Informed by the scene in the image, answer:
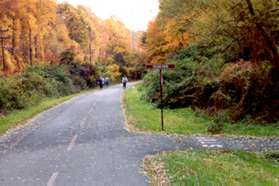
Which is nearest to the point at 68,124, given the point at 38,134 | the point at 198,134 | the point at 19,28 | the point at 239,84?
the point at 38,134

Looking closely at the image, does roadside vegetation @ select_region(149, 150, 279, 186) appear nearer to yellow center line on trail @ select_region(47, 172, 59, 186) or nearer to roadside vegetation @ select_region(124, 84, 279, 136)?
yellow center line on trail @ select_region(47, 172, 59, 186)

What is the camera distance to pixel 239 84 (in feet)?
82.4

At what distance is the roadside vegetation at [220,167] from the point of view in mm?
11023

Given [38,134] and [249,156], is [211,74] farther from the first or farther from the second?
[249,156]

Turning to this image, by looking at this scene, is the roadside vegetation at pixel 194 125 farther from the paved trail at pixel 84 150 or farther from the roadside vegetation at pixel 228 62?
the paved trail at pixel 84 150

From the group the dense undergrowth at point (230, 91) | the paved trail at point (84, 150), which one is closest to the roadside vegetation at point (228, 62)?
the dense undergrowth at point (230, 91)

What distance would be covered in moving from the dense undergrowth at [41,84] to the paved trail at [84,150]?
9.18 meters

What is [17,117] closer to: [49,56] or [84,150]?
[84,150]

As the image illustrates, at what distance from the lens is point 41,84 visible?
4531cm

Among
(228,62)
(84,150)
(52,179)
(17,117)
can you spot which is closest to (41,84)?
(17,117)

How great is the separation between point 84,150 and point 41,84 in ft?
101

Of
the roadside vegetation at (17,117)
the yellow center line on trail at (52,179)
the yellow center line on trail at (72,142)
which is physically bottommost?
the roadside vegetation at (17,117)

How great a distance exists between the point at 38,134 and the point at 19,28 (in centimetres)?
4086

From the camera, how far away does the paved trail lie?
11492 mm
